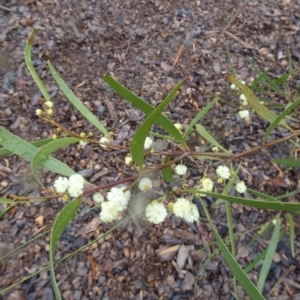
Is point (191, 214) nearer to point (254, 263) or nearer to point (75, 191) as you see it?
point (75, 191)

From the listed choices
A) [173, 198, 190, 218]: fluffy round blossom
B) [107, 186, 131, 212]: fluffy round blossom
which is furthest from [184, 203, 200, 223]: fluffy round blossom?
[107, 186, 131, 212]: fluffy round blossom

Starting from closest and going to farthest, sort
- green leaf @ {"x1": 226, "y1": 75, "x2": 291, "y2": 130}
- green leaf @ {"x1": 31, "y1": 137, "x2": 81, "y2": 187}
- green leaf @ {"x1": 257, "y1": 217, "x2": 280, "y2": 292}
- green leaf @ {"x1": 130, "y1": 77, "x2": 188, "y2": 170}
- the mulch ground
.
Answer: green leaf @ {"x1": 130, "y1": 77, "x2": 188, "y2": 170} → green leaf @ {"x1": 31, "y1": 137, "x2": 81, "y2": 187} → green leaf @ {"x1": 226, "y1": 75, "x2": 291, "y2": 130} → green leaf @ {"x1": 257, "y1": 217, "x2": 280, "y2": 292} → the mulch ground

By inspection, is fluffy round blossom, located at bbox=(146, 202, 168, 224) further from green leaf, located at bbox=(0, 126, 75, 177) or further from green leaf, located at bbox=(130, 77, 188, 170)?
green leaf, located at bbox=(0, 126, 75, 177)

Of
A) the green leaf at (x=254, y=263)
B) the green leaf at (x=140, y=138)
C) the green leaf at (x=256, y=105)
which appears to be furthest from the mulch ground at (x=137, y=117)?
the green leaf at (x=256, y=105)

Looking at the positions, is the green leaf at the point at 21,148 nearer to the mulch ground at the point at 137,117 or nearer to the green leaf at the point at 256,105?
the mulch ground at the point at 137,117

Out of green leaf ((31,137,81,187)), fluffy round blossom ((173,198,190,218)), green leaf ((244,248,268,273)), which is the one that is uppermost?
green leaf ((31,137,81,187))

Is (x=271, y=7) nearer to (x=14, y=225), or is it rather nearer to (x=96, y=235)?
(x=96, y=235)

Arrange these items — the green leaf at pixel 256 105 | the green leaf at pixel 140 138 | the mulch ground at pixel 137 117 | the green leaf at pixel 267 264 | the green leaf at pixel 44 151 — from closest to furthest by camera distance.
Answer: the green leaf at pixel 140 138 < the green leaf at pixel 44 151 < the green leaf at pixel 256 105 < the green leaf at pixel 267 264 < the mulch ground at pixel 137 117

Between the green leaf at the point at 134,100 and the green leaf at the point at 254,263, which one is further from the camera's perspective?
the green leaf at the point at 254,263
